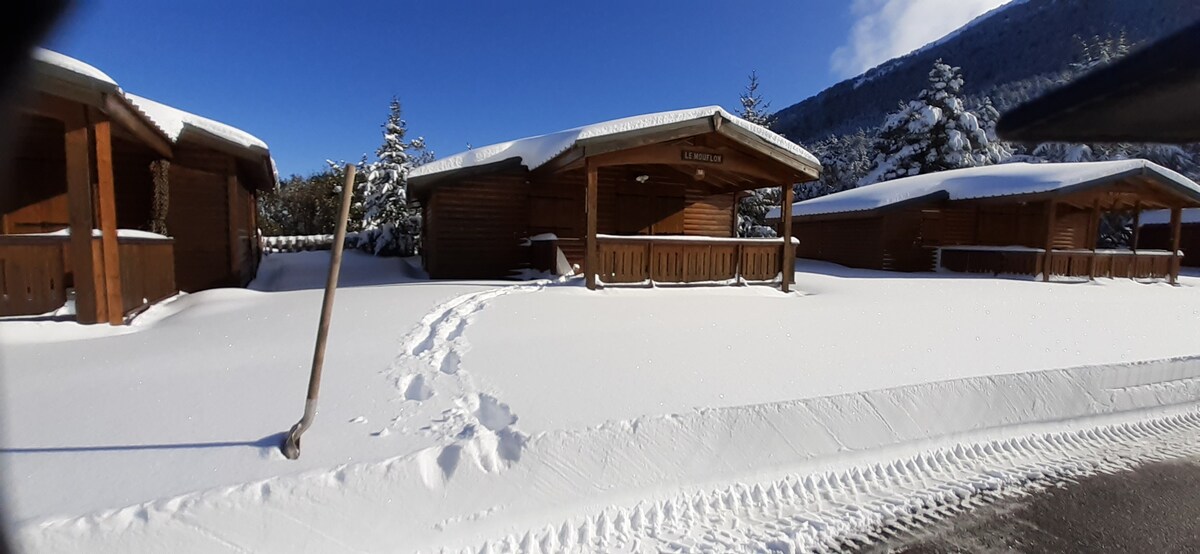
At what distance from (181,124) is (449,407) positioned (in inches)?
350

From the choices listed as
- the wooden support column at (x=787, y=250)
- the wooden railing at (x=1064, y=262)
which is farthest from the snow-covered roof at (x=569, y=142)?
the wooden railing at (x=1064, y=262)

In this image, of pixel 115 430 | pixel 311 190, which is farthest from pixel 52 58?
pixel 311 190

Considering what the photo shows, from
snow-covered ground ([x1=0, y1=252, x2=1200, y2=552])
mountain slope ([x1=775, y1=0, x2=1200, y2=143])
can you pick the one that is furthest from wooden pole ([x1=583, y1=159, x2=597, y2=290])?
mountain slope ([x1=775, y1=0, x2=1200, y2=143])

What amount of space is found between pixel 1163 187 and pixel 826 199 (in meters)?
9.78

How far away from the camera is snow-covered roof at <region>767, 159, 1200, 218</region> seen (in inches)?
535

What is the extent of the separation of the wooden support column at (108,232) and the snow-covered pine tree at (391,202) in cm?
1422

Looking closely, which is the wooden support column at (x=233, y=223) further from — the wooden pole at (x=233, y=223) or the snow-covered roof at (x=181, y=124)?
the snow-covered roof at (x=181, y=124)

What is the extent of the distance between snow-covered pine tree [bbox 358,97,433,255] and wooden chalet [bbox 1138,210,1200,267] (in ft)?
108

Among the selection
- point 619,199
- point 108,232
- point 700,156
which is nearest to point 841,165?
point 619,199

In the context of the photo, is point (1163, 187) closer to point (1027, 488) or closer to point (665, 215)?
point (665, 215)

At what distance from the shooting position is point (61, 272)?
5.91 meters

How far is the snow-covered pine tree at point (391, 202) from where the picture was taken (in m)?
20.2

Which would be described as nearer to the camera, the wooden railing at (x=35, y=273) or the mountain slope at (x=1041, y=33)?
the mountain slope at (x=1041, y=33)

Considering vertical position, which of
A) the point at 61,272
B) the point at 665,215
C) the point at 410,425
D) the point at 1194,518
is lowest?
the point at 1194,518
